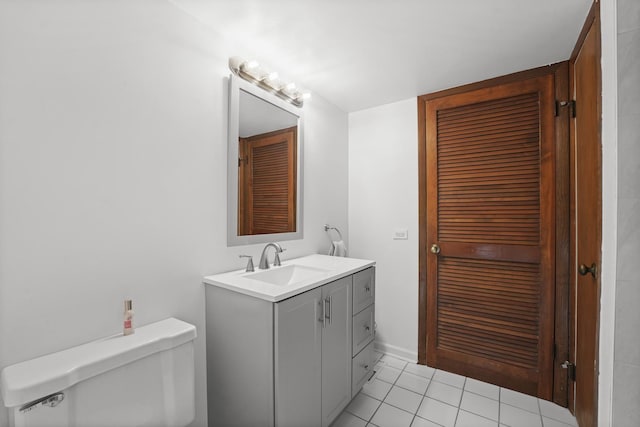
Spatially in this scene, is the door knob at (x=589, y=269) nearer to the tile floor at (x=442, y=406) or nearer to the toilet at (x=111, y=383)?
the tile floor at (x=442, y=406)

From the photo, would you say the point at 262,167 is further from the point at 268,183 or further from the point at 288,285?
the point at 288,285

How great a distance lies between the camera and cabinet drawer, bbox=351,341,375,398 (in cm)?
166

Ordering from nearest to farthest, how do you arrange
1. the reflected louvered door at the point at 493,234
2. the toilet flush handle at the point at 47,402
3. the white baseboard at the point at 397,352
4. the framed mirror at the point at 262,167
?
1. the toilet flush handle at the point at 47,402
2. the framed mirror at the point at 262,167
3. the reflected louvered door at the point at 493,234
4. the white baseboard at the point at 397,352

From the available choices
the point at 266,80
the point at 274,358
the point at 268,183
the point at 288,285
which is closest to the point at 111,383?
the point at 274,358

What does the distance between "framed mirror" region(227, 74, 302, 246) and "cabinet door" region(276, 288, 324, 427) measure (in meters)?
0.54

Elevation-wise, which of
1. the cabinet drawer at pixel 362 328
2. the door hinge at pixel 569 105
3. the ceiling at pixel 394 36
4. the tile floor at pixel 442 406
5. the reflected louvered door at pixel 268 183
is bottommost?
the tile floor at pixel 442 406

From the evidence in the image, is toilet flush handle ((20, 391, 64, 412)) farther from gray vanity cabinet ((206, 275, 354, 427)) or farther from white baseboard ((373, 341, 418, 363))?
white baseboard ((373, 341, 418, 363))

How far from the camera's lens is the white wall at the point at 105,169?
0.86 metres

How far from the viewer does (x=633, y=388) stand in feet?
3.09

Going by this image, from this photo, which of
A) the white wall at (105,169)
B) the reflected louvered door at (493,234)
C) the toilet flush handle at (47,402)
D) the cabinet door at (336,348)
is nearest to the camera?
the toilet flush handle at (47,402)

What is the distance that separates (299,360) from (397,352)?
56.0 inches

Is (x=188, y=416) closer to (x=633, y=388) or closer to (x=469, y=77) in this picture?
(x=633, y=388)

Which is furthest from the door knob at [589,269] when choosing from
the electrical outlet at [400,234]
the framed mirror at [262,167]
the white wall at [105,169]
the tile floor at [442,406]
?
the white wall at [105,169]

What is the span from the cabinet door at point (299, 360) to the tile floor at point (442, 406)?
46 cm
